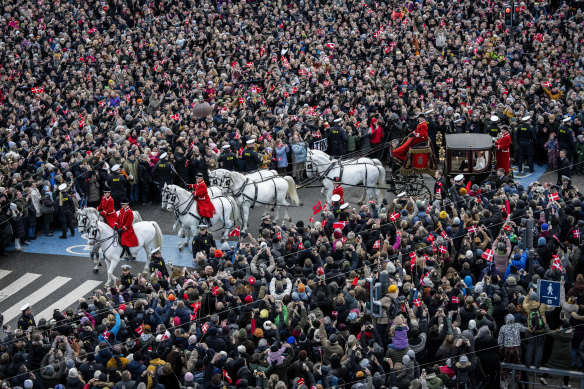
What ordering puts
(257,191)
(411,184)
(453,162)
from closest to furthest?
(453,162) < (257,191) < (411,184)

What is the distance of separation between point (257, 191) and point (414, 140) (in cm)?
526

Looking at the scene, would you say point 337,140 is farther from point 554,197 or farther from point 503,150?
point 554,197

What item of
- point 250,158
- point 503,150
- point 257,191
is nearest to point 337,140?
point 250,158

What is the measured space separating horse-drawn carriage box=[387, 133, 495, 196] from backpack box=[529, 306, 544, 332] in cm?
985

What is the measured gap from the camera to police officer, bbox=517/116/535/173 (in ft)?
115

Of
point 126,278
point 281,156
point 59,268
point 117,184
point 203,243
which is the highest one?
point 281,156

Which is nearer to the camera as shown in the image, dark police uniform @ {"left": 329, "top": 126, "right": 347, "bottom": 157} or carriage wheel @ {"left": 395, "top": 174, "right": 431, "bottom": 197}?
carriage wheel @ {"left": 395, "top": 174, "right": 431, "bottom": 197}

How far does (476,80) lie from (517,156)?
14.8 ft

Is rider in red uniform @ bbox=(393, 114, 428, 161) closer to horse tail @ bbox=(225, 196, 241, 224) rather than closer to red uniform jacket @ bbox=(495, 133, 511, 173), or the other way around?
red uniform jacket @ bbox=(495, 133, 511, 173)

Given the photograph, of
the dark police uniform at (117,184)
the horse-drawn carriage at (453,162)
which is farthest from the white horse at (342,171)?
the dark police uniform at (117,184)

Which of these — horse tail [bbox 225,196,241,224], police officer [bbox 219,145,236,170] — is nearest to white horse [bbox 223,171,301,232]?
horse tail [bbox 225,196,241,224]

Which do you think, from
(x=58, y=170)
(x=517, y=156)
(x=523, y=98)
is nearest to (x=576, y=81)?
(x=523, y=98)

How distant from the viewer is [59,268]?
30266 mm

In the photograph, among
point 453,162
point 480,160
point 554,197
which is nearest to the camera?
point 554,197
